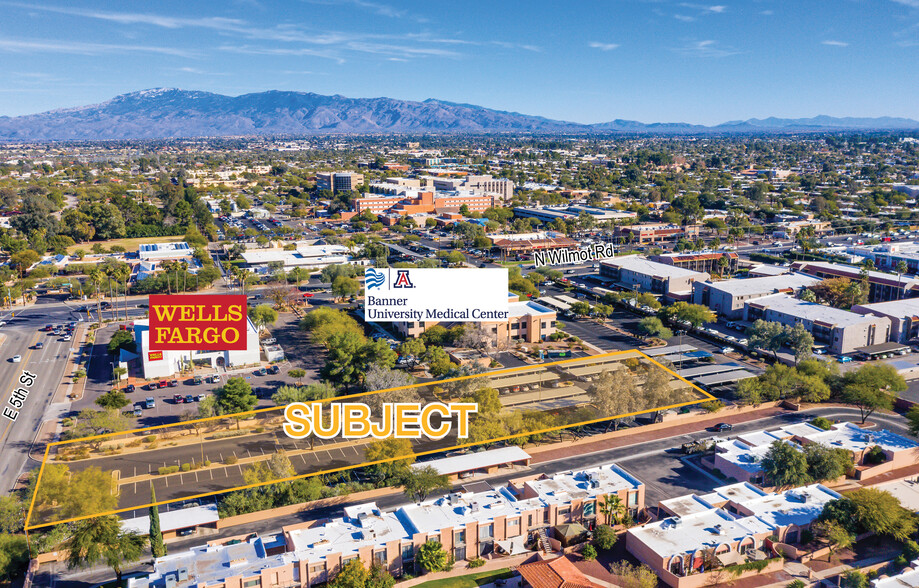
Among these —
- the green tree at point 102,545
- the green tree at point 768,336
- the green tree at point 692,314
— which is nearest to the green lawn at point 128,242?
the green tree at point 692,314

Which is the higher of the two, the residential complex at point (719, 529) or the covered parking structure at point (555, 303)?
the covered parking structure at point (555, 303)

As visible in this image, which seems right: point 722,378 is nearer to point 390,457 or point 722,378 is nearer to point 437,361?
point 437,361

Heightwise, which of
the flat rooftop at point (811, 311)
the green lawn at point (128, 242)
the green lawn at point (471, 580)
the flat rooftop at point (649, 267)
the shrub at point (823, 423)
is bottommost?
the green lawn at point (471, 580)

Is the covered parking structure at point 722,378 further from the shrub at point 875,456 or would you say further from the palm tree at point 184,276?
the palm tree at point 184,276

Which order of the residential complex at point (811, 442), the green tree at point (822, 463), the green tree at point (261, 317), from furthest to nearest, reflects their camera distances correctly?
the green tree at point (261, 317), the residential complex at point (811, 442), the green tree at point (822, 463)

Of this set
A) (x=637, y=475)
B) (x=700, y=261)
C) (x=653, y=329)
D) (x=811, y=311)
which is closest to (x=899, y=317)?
(x=811, y=311)

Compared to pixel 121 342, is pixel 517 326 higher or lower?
lower
